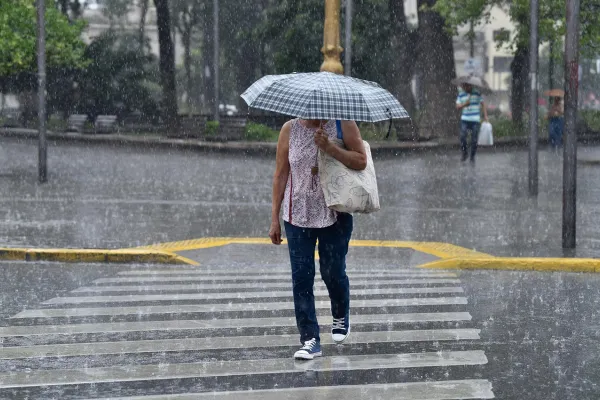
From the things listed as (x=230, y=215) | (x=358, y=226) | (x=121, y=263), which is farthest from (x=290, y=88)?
(x=230, y=215)

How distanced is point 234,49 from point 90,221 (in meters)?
38.6

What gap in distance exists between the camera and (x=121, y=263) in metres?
12.1

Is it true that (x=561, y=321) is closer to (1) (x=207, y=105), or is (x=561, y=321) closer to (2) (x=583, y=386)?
(2) (x=583, y=386)

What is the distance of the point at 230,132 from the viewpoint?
33.0 metres

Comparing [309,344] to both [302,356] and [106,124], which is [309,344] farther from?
[106,124]

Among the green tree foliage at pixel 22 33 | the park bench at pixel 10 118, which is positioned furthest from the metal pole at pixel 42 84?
the park bench at pixel 10 118

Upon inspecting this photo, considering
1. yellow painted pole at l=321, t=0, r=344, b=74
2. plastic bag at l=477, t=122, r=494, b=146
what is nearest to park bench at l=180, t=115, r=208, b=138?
yellow painted pole at l=321, t=0, r=344, b=74

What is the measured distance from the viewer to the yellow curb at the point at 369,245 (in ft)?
40.2

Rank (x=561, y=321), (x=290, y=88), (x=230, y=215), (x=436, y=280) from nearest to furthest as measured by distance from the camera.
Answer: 1. (x=290, y=88)
2. (x=561, y=321)
3. (x=436, y=280)
4. (x=230, y=215)

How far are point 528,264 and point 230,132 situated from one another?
72.6 feet

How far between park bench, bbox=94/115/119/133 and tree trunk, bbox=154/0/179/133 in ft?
5.71

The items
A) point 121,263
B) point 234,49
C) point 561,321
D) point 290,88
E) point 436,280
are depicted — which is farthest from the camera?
point 234,49

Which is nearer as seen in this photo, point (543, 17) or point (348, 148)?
point (348, 148)

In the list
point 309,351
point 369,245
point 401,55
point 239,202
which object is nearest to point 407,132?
point 401,55
